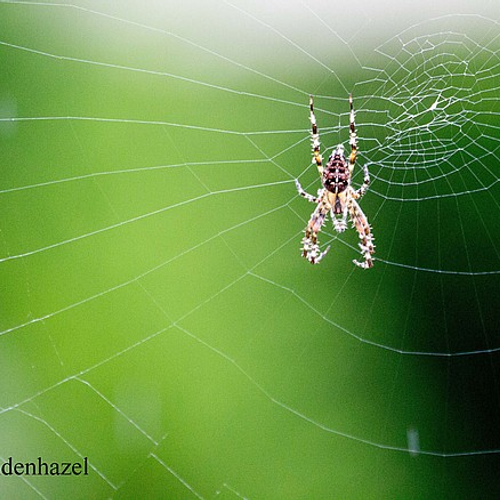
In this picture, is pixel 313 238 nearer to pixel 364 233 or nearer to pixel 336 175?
pixel 364 233

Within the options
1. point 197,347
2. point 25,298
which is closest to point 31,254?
point 25,298

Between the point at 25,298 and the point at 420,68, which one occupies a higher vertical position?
the point at 420,68

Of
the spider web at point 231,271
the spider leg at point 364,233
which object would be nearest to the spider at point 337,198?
the spider leg at point 364,233

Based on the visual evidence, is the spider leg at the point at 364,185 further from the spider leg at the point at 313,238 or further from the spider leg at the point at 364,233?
the spider leg at the point at 313,238

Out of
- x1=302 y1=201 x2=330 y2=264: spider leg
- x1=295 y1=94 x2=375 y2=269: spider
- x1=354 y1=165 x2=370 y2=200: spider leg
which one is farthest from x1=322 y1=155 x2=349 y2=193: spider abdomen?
x1=302 y1=201 x2=330 y2=264: spider leg

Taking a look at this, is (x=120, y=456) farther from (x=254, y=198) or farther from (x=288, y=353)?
(x=254, y=198)

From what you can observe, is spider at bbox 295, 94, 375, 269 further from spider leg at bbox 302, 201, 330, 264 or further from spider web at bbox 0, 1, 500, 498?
spider web at bbox 0, 1, 500, 498

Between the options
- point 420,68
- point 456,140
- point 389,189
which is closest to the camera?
point 420,68
